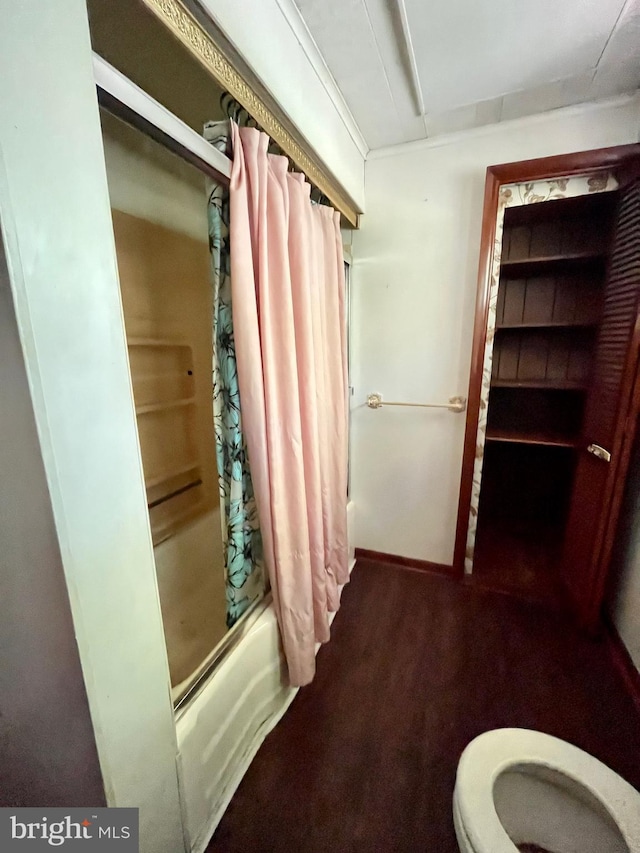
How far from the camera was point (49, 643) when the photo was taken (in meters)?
0.57

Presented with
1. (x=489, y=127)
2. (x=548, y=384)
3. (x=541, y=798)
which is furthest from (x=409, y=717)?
(x=489, y=127)

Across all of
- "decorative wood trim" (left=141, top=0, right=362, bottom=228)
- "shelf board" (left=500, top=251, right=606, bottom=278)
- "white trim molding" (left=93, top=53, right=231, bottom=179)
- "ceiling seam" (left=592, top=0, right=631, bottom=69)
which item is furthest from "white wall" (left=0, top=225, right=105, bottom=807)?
"shelf board" (left=500, top=251, right=606, bottom=278)

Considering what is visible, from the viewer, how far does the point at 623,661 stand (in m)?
1.38

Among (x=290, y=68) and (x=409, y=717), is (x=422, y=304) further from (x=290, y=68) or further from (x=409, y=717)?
(x=409, y=717)

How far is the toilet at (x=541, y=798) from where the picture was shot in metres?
→ 0.75

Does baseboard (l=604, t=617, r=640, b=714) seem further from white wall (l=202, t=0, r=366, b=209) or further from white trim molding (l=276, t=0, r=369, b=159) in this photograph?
white trim molding (l=276, t=0, r=369, b=159)

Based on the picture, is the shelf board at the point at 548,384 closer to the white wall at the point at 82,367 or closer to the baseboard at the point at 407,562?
the baseboard at the point at 407,562

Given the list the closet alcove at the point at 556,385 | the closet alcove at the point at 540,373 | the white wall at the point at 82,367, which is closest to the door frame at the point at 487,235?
the closet alcove at the point at 556,385

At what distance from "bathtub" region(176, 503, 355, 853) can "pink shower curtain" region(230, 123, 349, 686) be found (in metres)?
0.09

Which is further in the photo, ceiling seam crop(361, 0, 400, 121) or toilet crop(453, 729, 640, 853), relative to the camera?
ceiling seam crop(361, 0, 400, 121)

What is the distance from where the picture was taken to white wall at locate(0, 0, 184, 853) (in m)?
0.45

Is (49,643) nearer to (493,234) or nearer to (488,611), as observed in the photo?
(488,611)

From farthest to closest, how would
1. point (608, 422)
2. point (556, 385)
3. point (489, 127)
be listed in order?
point (556, 385) → point (489, 127) → point (608, 422)

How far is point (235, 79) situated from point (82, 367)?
0.84m
